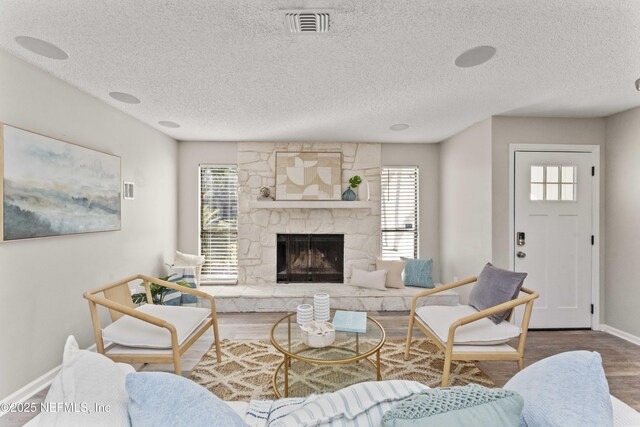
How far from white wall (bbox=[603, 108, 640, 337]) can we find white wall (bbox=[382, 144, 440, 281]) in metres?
1.94

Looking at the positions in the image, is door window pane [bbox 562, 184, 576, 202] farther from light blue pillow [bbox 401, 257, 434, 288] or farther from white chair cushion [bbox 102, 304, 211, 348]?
white chair cushion [bbox 102, 304, 211, 348]

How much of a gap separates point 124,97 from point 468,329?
11.7 ft

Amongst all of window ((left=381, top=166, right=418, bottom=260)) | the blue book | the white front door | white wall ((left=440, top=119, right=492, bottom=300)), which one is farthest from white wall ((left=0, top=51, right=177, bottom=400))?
the white front door

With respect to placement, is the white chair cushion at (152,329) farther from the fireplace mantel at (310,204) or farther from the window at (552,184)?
the window at (552,184)

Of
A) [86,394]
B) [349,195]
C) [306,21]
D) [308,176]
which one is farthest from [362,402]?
[308,176]

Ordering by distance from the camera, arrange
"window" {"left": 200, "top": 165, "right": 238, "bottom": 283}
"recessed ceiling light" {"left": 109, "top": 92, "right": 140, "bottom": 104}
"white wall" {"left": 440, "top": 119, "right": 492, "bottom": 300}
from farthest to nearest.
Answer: "window" {"left": 200, "top": 165, "right": 238, "bottom": 283} → "white wall" {"left": 440, "top": 119, "right": 492, "bottom": 300} → "recessed ceiling light" {"left": 109, "top": 92, "right": 140, "bottom": 104}

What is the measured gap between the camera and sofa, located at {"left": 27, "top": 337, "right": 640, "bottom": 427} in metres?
0.77

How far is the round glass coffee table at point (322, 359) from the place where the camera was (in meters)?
2.02

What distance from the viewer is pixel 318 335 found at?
6.91ft

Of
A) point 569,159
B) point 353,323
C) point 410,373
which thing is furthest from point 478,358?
point 569,159

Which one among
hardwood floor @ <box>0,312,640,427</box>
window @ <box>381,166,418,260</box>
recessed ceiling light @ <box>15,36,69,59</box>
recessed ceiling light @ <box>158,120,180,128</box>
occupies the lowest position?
hardwood floor @ <box>0,312,640,427</box>

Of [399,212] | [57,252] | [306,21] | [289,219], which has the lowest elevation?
[57,252]

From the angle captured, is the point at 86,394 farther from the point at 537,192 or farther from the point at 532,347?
the point at 537,192

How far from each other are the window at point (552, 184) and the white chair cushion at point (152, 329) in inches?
144
